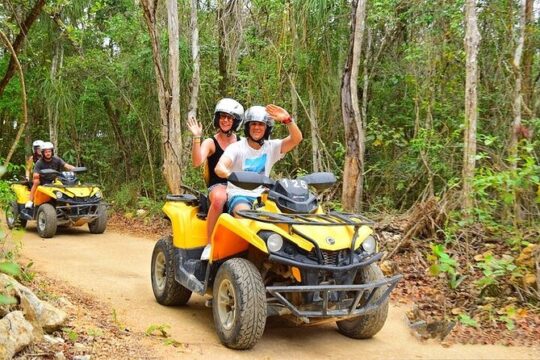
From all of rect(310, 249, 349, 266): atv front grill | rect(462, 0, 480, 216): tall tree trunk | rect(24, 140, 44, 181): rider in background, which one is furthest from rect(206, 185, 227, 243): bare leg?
rect(24, 140, 44, 181): rider in background

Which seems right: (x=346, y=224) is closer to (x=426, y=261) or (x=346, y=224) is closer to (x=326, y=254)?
(x=326, y=254)

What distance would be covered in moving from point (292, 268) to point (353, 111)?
4873 millimetres

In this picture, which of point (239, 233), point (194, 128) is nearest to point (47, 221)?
point (194, 128)

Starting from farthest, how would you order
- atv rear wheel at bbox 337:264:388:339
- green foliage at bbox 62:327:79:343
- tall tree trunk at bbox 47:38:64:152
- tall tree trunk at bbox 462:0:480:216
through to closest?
1. tall tree trunk at bbox 47:38:64:152
2. tall tree trunk at bbox 462:0:480:216
3. atv rear wheel at bbox 337:264:388:339
4. green foliage at bbox 62:327:79:343

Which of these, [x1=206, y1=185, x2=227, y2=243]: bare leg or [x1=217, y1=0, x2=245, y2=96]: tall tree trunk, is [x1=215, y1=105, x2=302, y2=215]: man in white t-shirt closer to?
[x1=206, y1=185, x2=227, y2=243]: bare leg

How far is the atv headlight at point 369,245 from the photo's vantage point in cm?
435

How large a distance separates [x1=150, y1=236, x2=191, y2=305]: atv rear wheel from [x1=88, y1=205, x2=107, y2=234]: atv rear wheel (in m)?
5.27

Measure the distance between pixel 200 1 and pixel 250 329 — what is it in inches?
463

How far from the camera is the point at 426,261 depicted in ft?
22.1

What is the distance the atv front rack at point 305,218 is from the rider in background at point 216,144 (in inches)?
28.4

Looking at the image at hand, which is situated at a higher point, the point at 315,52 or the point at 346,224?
the point at 315,52

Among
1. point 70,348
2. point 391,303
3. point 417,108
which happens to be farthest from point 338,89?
point 70,348

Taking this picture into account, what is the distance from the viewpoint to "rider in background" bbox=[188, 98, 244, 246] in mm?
4973

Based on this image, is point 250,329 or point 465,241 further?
point 465,241
